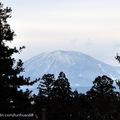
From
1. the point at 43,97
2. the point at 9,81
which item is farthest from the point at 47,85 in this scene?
the point at 9,81

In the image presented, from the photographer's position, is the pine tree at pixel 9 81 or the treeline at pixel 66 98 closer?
the pine tree at pixel 9 81

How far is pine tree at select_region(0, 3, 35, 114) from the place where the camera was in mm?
18922

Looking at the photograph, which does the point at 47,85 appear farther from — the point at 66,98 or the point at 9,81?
the point at 9,81

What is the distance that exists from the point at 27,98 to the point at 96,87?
165 feet

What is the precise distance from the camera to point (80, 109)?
232ft

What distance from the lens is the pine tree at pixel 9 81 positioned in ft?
62.1

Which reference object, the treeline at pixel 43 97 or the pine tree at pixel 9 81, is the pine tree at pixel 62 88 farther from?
the pine tree at pixel 9 81

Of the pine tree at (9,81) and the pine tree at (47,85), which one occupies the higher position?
the pine tree at (47,85)

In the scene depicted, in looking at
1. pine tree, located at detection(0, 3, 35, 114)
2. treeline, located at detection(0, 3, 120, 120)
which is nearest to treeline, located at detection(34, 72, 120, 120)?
treeline, located at detection(0, 3, 120, 120)

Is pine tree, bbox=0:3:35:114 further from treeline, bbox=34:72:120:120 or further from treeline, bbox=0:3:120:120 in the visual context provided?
treeline, bbox=34:72:120:120

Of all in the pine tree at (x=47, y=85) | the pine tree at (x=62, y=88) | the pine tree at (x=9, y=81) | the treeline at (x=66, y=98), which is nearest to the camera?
the pine tree at (x=9, y=81)

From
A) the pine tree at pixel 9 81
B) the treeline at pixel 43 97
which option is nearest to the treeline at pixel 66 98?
the treeline at pixel 43 97

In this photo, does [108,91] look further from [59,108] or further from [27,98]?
[27,98]

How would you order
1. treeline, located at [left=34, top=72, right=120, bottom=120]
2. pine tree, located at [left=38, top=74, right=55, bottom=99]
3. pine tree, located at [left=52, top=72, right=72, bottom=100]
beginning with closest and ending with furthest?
treeline, located at [left=34, top=72, right=120, bottom=120] < pine tree, located at [left=52, top=72, right=72, bottom=100] < pine tree, located at [left=38, top=74, right=55, bottom=99]
